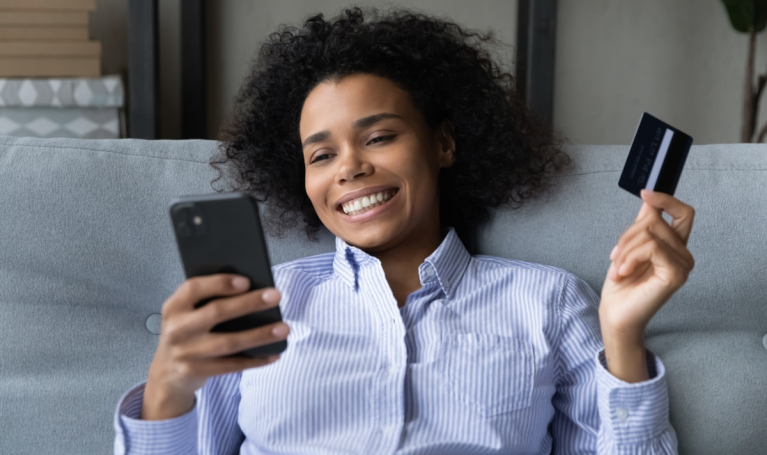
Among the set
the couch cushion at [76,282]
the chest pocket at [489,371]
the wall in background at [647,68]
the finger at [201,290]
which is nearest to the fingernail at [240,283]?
the finger at [201,290]

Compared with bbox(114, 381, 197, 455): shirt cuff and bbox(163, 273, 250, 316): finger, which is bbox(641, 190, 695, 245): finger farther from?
bbox(114, 381, 197, 455): shirt cuff

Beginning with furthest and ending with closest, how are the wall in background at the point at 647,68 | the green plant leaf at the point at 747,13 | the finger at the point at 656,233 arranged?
the wall in background at the point at 647,68 → the green plant leaf at the point at 747,13 → the finger at the point at 656,233

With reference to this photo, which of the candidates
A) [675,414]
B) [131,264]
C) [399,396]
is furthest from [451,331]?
[131,264]

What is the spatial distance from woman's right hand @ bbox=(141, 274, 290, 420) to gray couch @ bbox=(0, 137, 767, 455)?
0.47 m

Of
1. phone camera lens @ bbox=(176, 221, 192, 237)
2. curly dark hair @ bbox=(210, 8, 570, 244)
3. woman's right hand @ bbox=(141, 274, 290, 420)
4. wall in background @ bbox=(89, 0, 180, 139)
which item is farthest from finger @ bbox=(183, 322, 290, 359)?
wall in background @ bbox=(89, 0, 180, 139)

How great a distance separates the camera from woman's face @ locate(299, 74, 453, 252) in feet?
3.53

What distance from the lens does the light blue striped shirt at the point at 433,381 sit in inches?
35.2

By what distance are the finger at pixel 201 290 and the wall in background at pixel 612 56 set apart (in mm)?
1787

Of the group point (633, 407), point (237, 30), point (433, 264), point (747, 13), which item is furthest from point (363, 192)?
point (747, 13)

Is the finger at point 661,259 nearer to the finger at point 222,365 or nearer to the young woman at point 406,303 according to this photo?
the young woman at point 406,303

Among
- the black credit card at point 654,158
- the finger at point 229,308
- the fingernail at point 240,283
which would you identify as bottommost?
the finger at point 229,308

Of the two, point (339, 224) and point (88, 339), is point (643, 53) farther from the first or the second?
point (88, 339)

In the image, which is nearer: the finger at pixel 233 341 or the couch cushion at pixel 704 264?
the finger at pixel 233 341

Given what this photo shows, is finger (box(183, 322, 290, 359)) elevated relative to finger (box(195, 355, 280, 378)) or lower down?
elevated
